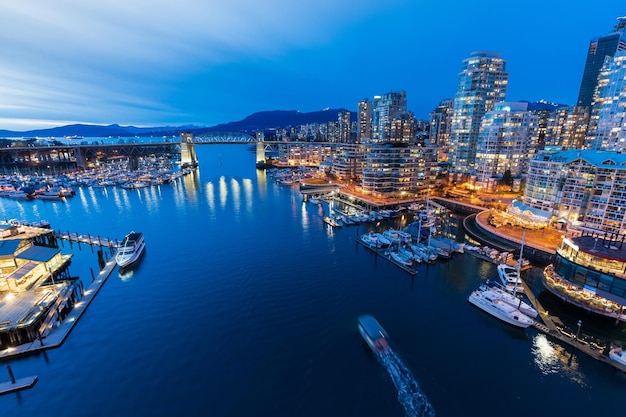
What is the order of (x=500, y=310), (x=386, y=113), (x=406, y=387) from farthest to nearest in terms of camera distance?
(x=386, y=113)
(x=500, y=310)
(x=406, y=387)

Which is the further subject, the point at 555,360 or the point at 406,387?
the point at 555,360

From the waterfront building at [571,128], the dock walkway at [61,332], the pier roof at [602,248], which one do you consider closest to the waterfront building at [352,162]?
the pier roof at [602,248]

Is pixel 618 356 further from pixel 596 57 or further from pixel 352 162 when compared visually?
pixel 596 57

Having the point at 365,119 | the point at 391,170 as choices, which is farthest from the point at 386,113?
the point at 391,170

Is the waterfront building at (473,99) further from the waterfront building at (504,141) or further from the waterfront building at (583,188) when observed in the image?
the waterfront building at (583,188)

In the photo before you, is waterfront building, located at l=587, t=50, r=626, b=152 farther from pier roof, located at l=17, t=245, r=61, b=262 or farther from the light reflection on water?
pier roof, located at l=17, t=245, r=61, b=262

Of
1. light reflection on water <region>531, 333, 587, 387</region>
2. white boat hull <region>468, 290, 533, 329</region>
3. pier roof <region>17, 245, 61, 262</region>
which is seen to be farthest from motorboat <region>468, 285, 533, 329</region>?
pier roof <region>17, 245, 61, 262</region>

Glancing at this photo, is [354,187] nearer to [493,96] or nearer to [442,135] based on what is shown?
[493,96]
